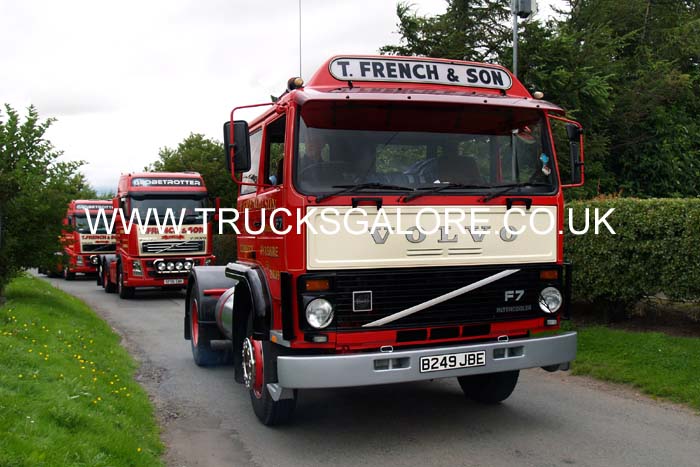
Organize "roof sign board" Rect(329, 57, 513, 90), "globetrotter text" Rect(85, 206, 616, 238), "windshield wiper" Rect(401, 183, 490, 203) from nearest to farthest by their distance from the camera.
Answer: "globetrotter text" Rect(85, 206, 616, 238) < "windshield wiper" Rect(401, 183, 490, 203) < "roof sign board" Rect(329, 57, 513, 90)

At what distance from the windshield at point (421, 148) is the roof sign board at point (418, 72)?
0.42 m

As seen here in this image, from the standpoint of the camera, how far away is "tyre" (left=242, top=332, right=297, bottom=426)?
6.16 metres

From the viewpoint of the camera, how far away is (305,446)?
→ 5895 millimetres

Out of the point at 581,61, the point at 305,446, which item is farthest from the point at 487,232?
the point at 581,61

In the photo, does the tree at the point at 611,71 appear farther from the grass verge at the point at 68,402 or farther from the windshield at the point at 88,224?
the windshield at the point at 88,224

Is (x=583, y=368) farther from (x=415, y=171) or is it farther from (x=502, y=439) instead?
(x=415, y=171)

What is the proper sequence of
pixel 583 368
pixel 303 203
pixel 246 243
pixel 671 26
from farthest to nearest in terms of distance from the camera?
pixel 671 26
pixel 583 368
pixel 246 243
pixel 303 203

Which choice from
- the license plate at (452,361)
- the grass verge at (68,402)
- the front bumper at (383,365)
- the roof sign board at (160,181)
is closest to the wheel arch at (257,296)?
the front bumper at (383,365)

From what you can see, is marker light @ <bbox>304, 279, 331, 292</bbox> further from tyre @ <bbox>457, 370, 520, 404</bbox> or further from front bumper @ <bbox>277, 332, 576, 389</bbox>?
tyre @ <bbox>457, 370, 520, 404</bbox>

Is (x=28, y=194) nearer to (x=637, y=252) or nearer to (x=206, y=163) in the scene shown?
(x=637, y=252)

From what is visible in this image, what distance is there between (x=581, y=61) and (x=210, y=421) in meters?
15.4

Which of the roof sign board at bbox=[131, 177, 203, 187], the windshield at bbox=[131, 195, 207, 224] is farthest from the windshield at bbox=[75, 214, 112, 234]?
the windshield at bbox=[131, 195, 207, 224]

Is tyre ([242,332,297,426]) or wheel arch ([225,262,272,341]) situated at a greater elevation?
wheel arch ([225,262,272,341])

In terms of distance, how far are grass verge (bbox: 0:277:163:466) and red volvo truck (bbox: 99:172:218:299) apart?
8192 millimetres
